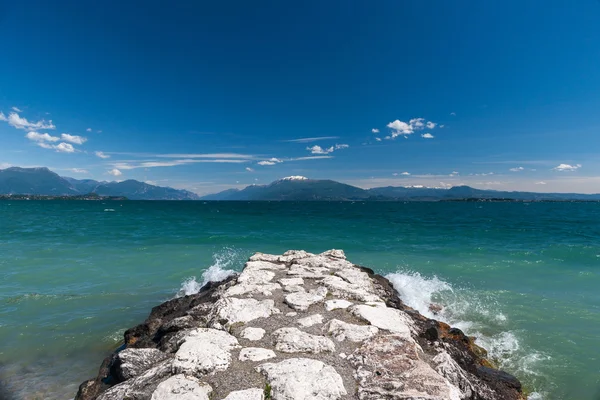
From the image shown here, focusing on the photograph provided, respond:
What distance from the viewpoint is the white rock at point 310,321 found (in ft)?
20.3

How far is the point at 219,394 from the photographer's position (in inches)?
162

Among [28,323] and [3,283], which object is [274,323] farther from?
[3,283]

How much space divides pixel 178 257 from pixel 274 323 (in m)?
16.2

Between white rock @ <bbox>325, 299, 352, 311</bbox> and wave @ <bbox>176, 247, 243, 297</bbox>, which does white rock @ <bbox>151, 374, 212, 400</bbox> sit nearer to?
white rock @ <bbox>325, 299, 352, 311</bbox>

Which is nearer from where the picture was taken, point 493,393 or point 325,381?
point 325,381

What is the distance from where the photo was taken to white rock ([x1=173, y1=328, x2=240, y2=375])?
4.65 metres

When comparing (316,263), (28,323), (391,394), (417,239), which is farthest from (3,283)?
(417,239)

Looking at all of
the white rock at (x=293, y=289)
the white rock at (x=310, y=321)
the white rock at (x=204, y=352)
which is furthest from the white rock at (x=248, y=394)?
the white rock at (x=293, y=289)

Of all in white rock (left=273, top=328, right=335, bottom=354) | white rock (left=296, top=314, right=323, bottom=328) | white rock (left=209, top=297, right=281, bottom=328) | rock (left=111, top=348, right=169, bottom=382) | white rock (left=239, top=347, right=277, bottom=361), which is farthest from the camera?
white rock (left=209, top=297, right=281, bottom=328)

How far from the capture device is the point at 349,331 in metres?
5.80

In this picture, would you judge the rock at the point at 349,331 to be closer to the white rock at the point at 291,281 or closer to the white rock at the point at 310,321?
the white rock at the point at 310,321

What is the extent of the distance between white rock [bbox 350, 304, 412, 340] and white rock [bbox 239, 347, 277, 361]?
2318mm

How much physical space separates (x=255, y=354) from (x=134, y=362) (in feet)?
6.52

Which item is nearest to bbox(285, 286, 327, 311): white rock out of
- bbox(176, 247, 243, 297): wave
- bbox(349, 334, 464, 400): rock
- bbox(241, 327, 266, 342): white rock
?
bbox(241, 327, 266, 342): white rock
